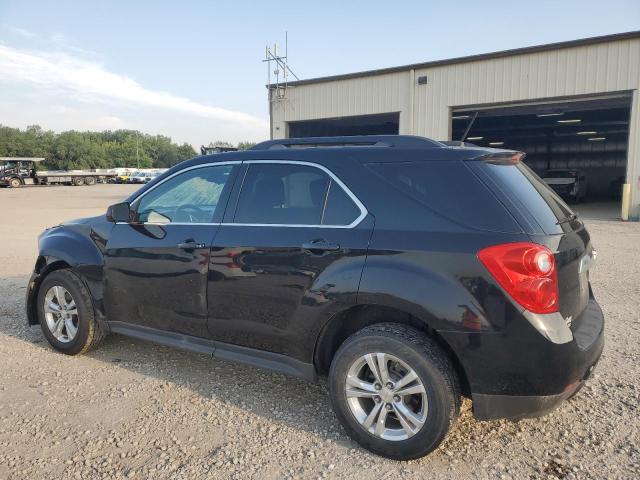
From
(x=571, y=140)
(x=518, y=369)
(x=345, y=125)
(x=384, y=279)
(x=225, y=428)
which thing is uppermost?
(x=345, y=125)

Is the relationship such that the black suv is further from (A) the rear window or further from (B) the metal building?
(B) the metal building

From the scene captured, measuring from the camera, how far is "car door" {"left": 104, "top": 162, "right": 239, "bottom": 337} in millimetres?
3502

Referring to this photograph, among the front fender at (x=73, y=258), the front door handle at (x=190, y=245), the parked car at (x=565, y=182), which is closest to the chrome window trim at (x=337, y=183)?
the front door handle at (x=190, y=245)

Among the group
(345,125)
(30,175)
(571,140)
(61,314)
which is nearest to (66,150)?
(30,175)

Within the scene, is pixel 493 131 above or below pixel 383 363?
above

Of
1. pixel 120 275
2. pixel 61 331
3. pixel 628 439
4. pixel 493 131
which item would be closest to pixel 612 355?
pixel 628 439

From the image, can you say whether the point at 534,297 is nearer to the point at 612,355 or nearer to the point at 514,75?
the point at 612,355

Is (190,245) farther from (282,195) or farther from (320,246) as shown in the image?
(320,246)

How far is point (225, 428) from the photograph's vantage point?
3.15 metres

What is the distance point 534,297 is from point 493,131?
29.0 metres

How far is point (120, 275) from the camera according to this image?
3.89 metres

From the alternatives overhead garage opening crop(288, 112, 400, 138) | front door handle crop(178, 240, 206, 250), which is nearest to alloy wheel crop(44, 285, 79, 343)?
front door handle crop(178, 240, 206, 250)

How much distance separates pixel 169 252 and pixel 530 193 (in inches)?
95.7

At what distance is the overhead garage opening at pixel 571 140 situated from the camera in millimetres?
25500
